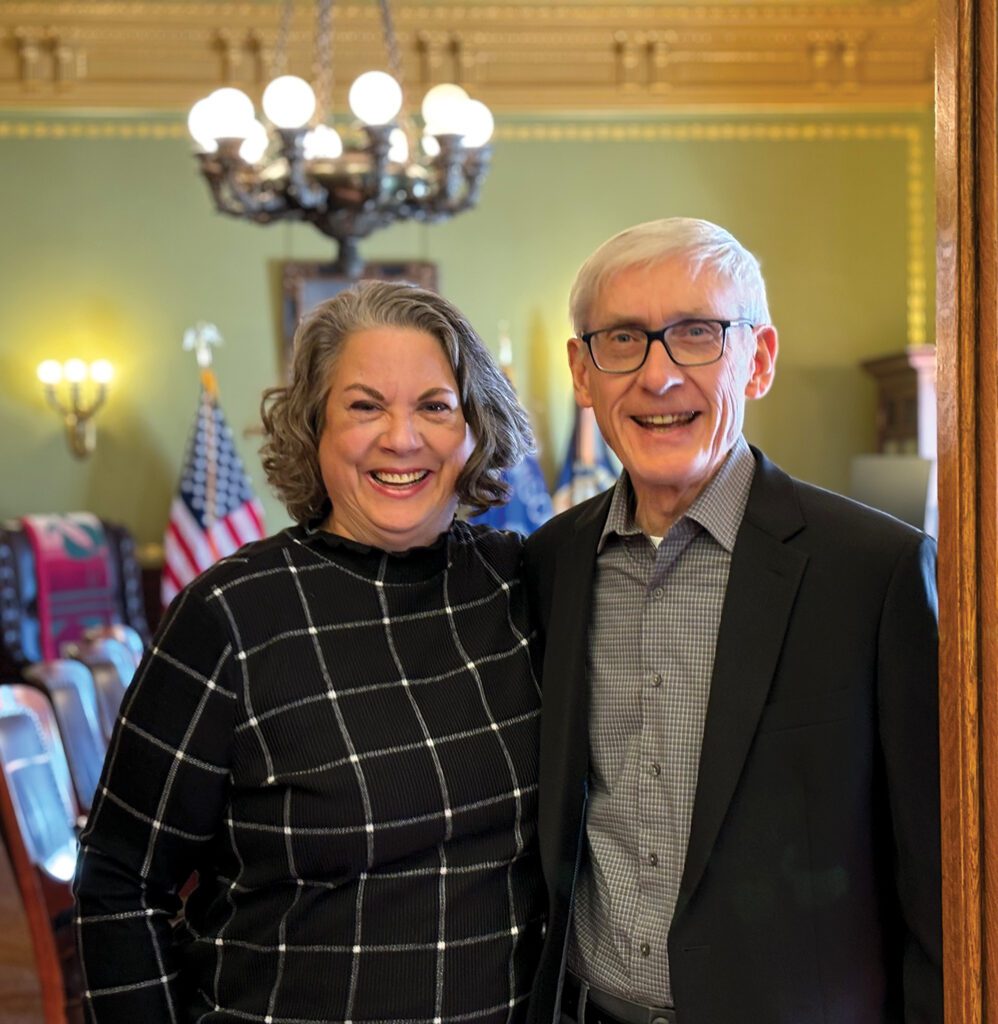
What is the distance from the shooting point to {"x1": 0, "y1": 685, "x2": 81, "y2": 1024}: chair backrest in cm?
265

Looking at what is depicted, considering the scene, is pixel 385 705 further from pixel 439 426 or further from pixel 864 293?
pixel 864 293

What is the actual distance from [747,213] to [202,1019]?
7.59m

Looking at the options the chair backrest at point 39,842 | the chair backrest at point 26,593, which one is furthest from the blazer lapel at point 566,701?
the chair backrest at point 26,593

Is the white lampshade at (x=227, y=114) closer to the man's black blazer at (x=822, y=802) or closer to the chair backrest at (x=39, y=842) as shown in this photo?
the chair backrest at (x=39, y=842)

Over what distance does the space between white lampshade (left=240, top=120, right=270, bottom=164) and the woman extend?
11.2 feet

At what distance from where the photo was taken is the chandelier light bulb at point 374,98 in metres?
4.66

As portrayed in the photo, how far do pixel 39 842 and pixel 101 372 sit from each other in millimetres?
5922

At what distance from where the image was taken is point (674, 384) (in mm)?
1675

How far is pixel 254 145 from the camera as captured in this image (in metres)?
5.21

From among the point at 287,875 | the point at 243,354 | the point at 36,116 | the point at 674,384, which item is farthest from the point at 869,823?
the point at 36,116

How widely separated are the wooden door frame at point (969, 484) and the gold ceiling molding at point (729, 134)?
7944mm

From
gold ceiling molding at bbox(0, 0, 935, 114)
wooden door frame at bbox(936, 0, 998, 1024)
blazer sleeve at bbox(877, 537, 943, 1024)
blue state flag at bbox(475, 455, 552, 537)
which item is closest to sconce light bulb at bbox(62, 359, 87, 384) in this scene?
gold ceiling molding at bbox(0, 0, 935, 114)

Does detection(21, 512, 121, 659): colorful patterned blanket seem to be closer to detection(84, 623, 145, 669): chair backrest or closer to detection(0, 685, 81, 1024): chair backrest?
detection(84, 623, 145, 669): chair backrest

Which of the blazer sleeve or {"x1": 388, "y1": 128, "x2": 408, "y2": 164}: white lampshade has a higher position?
{"x1": 388, "y1": 128, "x2": 408, "y2": 164}: white lampshade
